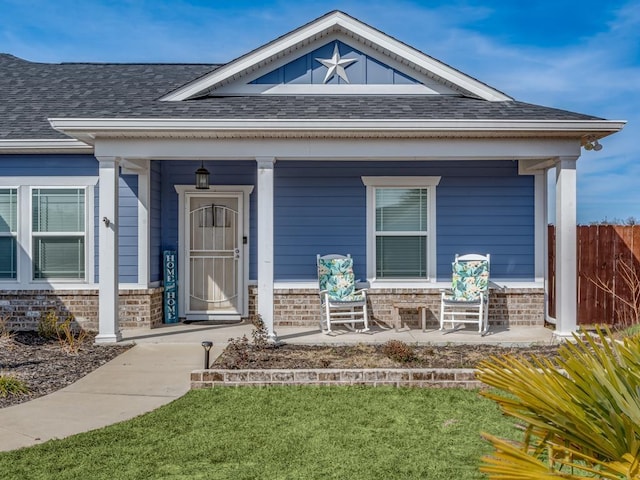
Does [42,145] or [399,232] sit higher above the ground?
[42,145]

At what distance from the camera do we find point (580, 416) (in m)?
1.60

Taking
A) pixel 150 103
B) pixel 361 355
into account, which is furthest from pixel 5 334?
pixel 361 355

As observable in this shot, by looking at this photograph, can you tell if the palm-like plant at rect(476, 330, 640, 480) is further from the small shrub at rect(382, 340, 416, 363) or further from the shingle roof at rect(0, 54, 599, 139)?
the shingle roof at rect(0, 54, 599, 139)

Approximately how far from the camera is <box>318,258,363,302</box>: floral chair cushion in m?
8.38

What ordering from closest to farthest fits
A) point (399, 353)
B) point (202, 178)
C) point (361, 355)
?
1. point (399, 353)
2. point (361, 355)
3. point (202, 178)

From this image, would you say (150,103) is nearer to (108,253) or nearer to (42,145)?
(42,145)

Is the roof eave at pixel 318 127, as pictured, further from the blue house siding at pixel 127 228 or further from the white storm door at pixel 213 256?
the white storm door at pixel 213 256

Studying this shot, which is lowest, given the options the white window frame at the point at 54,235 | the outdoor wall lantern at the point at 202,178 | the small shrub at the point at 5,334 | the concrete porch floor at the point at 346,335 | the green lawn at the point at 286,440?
the green lawn at the point at 286,440

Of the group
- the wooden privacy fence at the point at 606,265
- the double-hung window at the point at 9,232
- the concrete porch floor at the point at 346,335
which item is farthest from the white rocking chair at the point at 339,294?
the double-hung window at the point at 9,232

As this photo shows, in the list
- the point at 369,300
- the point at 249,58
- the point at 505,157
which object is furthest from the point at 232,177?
the point at 505,157

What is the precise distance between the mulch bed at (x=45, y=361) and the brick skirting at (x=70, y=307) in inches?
24.7

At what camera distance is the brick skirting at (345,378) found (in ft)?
17.3

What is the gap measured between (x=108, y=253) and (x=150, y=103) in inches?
93.6

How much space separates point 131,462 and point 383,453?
164 centimetres
